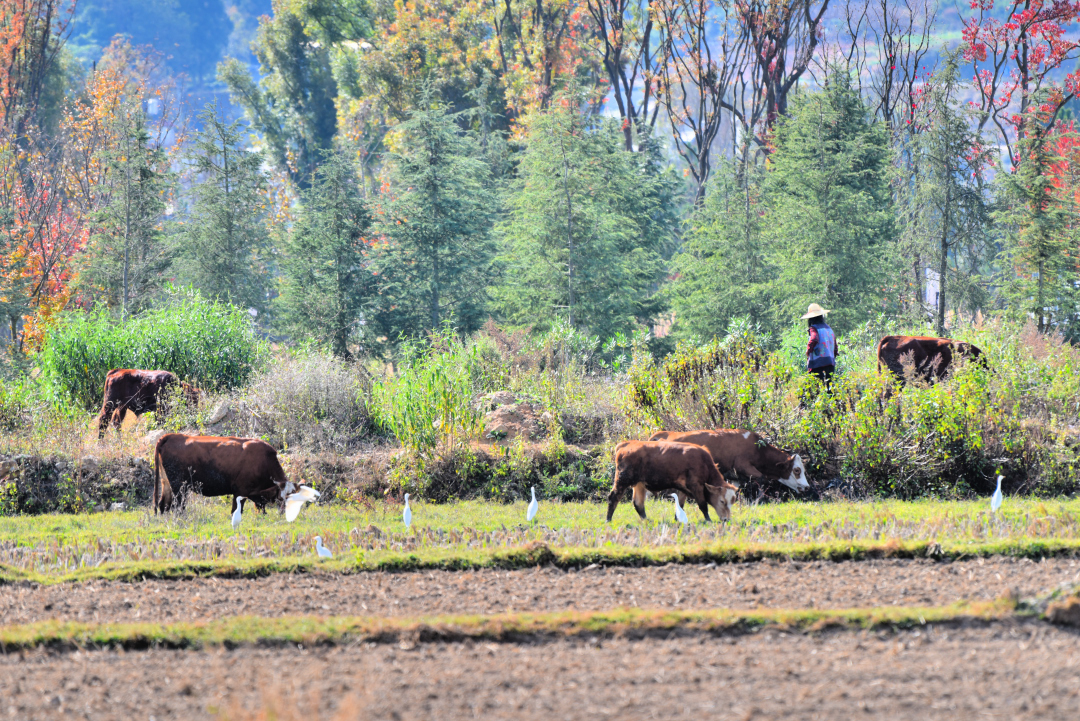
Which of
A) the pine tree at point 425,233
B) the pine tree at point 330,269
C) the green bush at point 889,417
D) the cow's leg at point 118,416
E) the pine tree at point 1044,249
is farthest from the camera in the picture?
the pine tree at point 425,233

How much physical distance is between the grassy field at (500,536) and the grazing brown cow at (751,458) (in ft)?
1.15

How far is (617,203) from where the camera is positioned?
1085 inches

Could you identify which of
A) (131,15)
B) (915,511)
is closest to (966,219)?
(915,511)

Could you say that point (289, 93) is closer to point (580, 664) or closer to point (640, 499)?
point (640, 499)

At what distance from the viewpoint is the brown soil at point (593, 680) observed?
200 inches

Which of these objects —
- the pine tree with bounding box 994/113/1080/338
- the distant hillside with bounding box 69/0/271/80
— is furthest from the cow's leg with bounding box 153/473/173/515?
the distant hillside with bounding box 69/0/271/80

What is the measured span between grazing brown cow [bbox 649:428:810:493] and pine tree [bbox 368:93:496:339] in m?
13.2

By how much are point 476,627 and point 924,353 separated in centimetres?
1001

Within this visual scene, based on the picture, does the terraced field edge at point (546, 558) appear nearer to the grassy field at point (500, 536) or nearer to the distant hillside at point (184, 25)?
the grassy field at point (500, 536)

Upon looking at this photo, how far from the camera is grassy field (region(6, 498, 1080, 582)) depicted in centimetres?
845

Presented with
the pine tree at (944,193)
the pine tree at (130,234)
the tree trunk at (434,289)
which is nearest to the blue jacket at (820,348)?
the pine tree at (944,193)

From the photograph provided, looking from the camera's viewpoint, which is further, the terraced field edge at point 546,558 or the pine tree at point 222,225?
the pine tree at point 222,225

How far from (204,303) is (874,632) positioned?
50.6 ft

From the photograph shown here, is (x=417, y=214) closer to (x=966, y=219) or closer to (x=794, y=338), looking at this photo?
(x=794, y=338)
